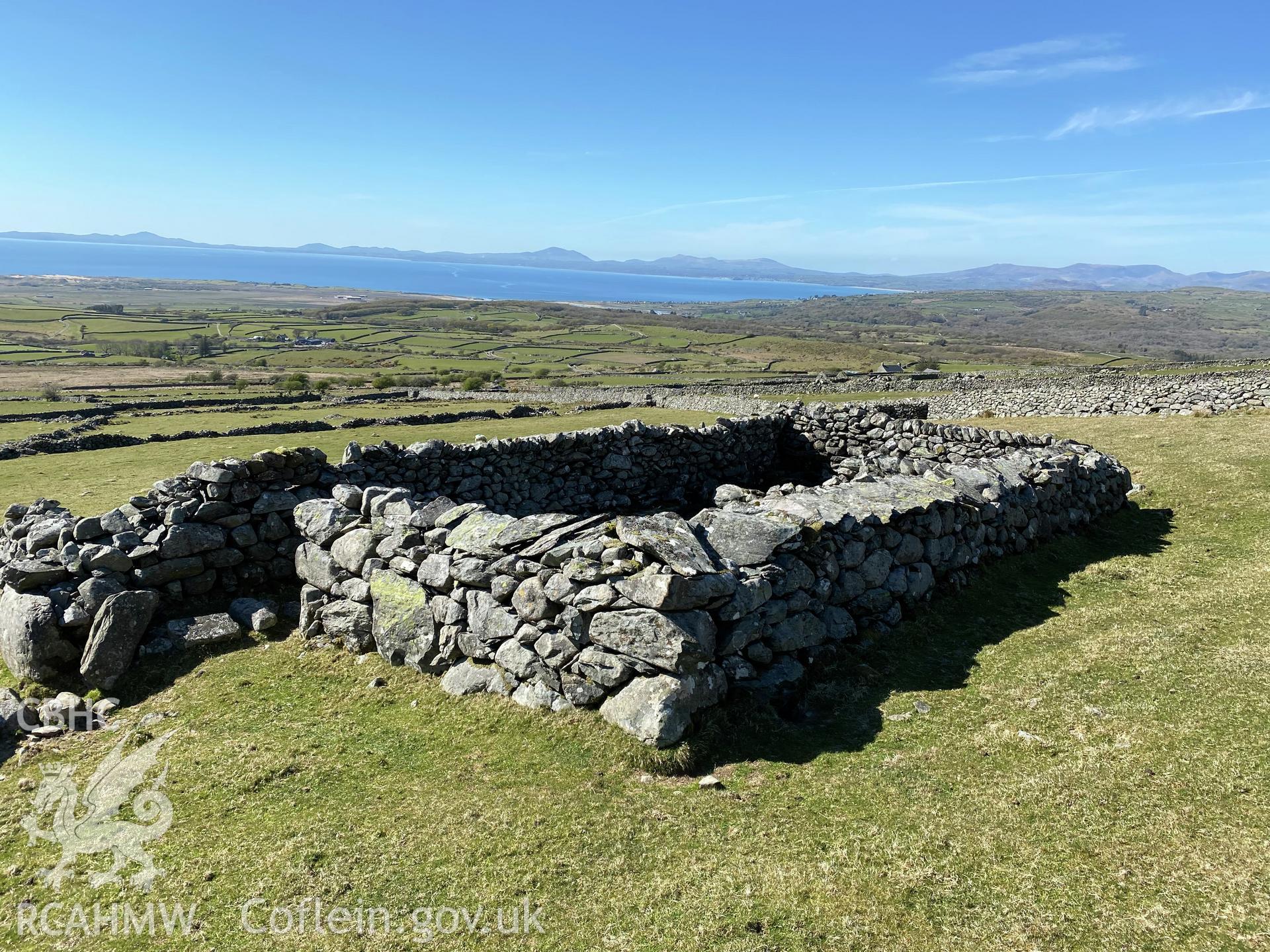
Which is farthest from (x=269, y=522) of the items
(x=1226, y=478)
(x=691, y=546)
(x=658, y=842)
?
(x=1226, y=478)

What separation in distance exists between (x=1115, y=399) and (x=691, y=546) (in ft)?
134

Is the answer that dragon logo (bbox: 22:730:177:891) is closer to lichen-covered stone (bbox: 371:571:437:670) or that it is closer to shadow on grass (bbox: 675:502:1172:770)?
lichen-covered stone (bbox: 371:571:437:670)

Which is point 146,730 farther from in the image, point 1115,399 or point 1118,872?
point 1115,399

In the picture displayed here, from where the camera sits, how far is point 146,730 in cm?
966

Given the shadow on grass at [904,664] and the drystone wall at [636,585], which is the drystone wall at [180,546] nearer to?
the drystone wall at [636,585]

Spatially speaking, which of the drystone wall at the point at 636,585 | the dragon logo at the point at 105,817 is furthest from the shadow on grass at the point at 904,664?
the dragon logo at the point at 105,817

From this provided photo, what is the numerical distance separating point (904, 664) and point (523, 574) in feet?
20.0

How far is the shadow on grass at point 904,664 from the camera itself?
347 inches

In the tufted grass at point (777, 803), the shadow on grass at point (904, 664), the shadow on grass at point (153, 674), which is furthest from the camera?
the shadow on grass at point (153, 674)

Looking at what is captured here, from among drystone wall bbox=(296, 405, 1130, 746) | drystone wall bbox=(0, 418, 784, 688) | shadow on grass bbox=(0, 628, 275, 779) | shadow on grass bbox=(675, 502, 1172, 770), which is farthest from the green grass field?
shadow on grass bbox=(675, 502, 1172, 770)

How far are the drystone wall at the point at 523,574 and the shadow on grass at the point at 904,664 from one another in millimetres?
335

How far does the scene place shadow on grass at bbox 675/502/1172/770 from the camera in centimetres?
882

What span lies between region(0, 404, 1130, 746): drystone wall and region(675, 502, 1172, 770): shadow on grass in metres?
0.33

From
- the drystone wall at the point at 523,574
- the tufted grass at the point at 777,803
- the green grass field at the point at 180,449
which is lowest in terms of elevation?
the green grass field at the point at 180,449
